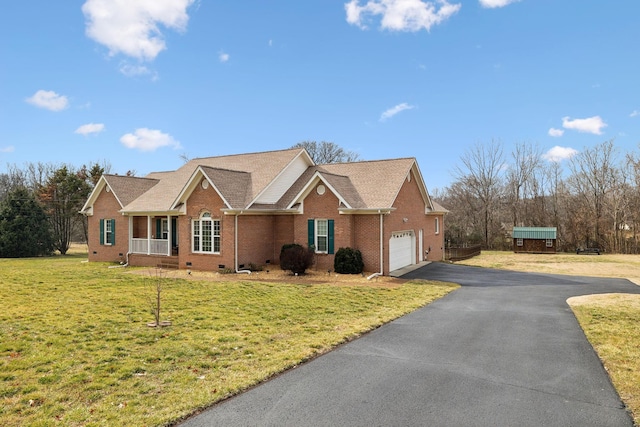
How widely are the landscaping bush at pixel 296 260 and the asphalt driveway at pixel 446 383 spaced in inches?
348

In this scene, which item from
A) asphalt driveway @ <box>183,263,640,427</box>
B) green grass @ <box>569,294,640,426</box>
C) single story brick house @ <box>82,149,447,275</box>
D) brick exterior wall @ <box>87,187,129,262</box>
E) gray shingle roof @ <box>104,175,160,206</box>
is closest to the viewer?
asphalt driveway @ <box>183,263,640,427</box>

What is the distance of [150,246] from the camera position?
23938 mm

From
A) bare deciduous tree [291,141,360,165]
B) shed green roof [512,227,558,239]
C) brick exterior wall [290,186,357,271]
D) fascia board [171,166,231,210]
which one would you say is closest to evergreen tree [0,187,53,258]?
fascia board [171,166,231,210]

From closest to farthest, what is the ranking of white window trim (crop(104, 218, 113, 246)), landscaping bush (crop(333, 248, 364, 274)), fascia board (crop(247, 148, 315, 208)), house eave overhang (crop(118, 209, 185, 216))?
landscaping bush (crop(333, 248, 364, 274))
fascia board (crop(247, 148, 315, 208))
house eave overhang (crop(118, 209, 185, 216))
white window trim (crop(104, 218, 113, 246))

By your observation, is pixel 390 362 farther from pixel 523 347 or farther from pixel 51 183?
pixel 51 183

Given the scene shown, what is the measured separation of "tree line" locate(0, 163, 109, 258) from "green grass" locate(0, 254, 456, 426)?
2166 centimetres

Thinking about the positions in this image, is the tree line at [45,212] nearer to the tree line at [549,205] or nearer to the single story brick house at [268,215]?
the single story brick house at [268,215]

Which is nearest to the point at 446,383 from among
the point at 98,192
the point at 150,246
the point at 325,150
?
the point at 150,246

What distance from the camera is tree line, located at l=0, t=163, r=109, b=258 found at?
32.4 meters

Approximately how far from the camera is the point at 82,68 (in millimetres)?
20016

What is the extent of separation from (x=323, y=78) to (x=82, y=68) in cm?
1497

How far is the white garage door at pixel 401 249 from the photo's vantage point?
67.2 feet

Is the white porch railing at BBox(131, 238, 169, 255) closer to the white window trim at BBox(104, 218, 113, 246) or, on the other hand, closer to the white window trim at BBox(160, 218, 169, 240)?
the white window trim at BBox(160, 218, 169, 240)

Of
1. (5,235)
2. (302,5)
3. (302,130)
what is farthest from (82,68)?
(302,130)
